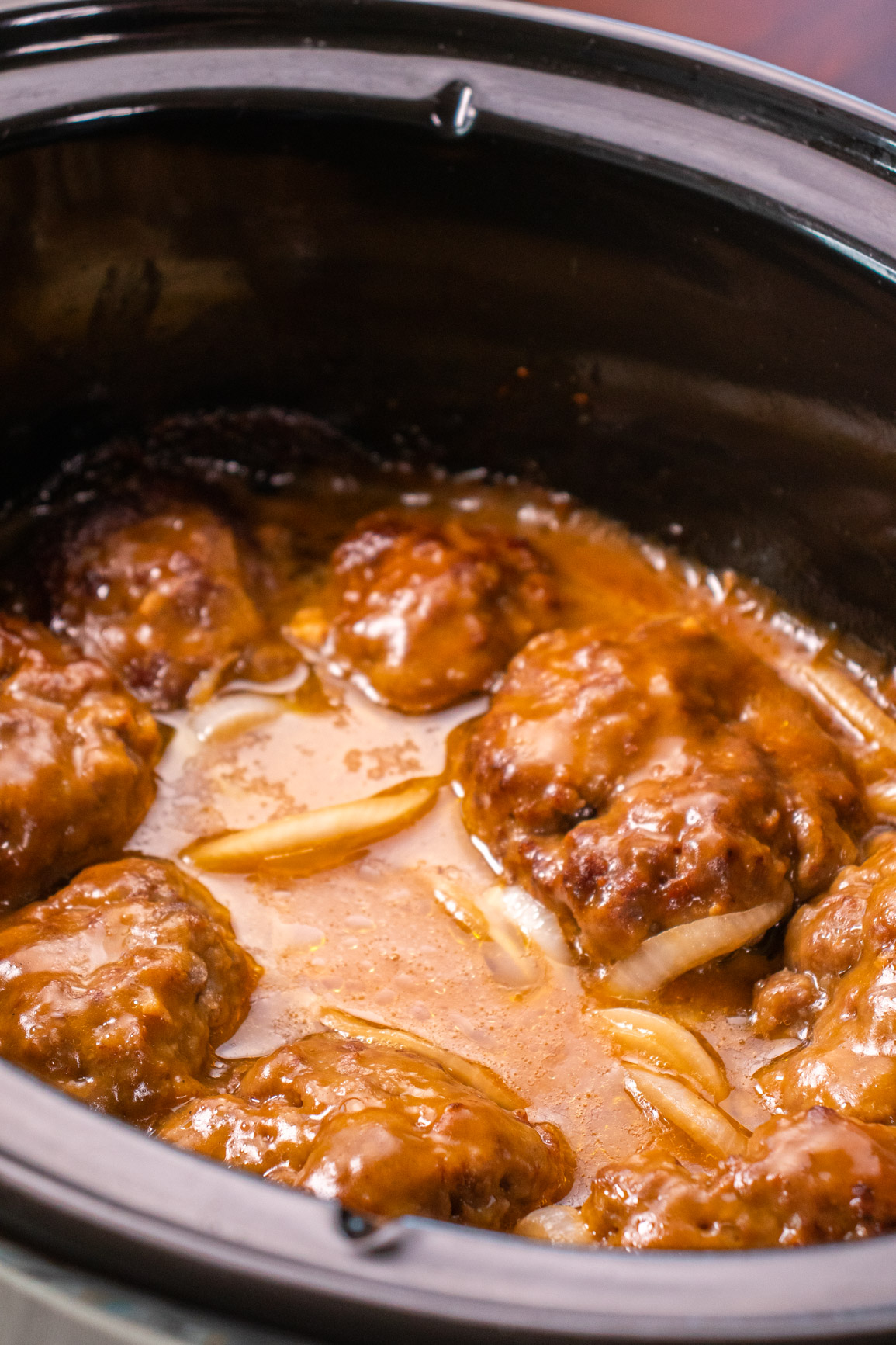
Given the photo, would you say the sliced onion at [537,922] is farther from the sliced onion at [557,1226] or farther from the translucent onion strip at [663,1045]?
the sliced onion at [557,1226]

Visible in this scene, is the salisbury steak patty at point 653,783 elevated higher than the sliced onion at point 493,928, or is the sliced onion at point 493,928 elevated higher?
the salisbury steak patty at point 653,783

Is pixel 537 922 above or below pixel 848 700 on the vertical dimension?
below

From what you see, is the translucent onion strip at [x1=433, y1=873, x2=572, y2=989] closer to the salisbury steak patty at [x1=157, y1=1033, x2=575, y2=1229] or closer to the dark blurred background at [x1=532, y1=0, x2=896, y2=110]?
the salisbury steak patty at [x1=157, y1=1033, x2=575, y2=1229]

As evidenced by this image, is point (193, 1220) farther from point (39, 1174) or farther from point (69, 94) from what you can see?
point (69, 94)

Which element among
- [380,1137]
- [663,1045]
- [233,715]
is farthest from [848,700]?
[380,1137]

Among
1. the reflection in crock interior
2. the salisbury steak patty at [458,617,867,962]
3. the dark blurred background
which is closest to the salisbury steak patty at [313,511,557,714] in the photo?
the reflection in crock interior

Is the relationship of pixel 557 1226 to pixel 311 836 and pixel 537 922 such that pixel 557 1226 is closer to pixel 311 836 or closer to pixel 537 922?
pixel 537 922

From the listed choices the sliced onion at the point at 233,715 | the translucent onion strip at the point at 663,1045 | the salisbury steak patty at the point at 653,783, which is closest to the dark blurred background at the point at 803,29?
the salisbury steak patty at the point at 653,783
